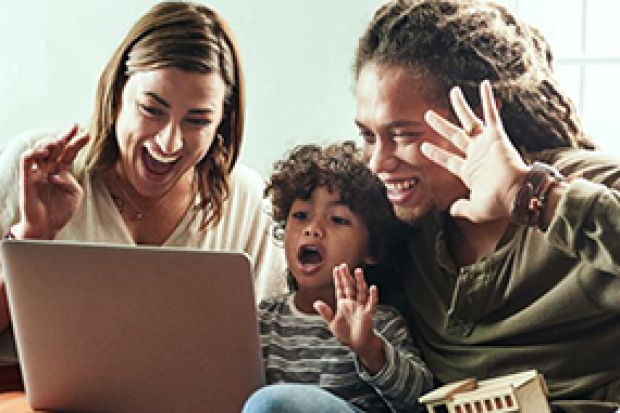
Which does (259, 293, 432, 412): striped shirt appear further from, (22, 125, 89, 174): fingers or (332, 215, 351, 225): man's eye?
(22, 125, 89, 174): fingers

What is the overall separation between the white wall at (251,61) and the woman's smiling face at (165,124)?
0.30 feet

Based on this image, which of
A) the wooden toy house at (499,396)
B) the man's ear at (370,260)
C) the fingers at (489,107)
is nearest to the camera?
the wooden toy house at (499,396)

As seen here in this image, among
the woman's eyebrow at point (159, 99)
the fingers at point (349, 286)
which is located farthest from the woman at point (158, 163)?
the fingers at point (349, 286)

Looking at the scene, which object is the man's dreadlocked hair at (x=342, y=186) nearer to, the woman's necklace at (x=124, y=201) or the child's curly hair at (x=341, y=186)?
the child's curly hair at (x=341, y=186)

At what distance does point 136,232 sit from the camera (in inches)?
81.9

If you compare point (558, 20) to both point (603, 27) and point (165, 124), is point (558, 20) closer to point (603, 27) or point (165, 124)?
point (603, 27)

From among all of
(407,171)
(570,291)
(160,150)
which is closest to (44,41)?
(160,150)

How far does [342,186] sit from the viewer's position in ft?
6.23

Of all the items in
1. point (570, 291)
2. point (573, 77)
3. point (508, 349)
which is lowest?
point (508, 349)

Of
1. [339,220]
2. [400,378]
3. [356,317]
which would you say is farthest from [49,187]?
[400,378]

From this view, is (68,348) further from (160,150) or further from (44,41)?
(44,41)

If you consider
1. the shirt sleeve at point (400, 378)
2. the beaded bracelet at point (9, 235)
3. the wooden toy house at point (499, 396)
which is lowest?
the shirt sleeve at point (400, 378)

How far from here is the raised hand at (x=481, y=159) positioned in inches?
64.6

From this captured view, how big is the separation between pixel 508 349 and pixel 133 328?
587 mm
